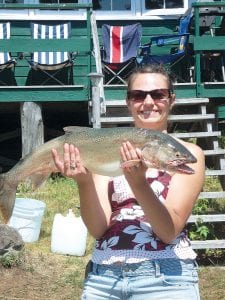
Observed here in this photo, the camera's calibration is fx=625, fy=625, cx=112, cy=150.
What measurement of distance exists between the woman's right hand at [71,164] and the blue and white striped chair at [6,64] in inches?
295

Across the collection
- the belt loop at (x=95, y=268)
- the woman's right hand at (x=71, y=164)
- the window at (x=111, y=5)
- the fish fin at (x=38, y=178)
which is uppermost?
the window at (x=111, y=5)

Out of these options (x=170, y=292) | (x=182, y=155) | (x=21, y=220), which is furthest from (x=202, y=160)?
(x=21, y=220)

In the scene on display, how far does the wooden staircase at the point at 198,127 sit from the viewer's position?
6613 mm

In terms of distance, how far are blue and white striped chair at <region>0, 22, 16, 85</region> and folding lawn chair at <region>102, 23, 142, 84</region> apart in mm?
1486

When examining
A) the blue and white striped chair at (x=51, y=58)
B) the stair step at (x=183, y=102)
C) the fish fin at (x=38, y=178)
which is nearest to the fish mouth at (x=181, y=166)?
the fish fin at (x=38, y=178)

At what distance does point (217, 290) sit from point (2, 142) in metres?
6.90

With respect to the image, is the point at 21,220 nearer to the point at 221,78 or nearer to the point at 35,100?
the point at 35,100

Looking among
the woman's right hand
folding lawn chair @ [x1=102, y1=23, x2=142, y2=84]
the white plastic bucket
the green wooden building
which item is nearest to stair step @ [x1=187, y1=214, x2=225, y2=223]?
the green wooden building

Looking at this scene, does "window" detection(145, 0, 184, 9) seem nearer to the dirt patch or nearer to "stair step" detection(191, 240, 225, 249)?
"stair step" detection(191, 240, 225, 249)

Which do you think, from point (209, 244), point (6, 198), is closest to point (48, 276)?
point (209, 244)

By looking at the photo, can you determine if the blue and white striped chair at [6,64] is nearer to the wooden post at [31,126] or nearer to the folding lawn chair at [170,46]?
the wooden post at [31,126]

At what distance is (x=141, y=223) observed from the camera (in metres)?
2.38

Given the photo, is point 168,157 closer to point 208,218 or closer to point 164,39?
point 208,218

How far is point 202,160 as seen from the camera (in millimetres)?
2449
